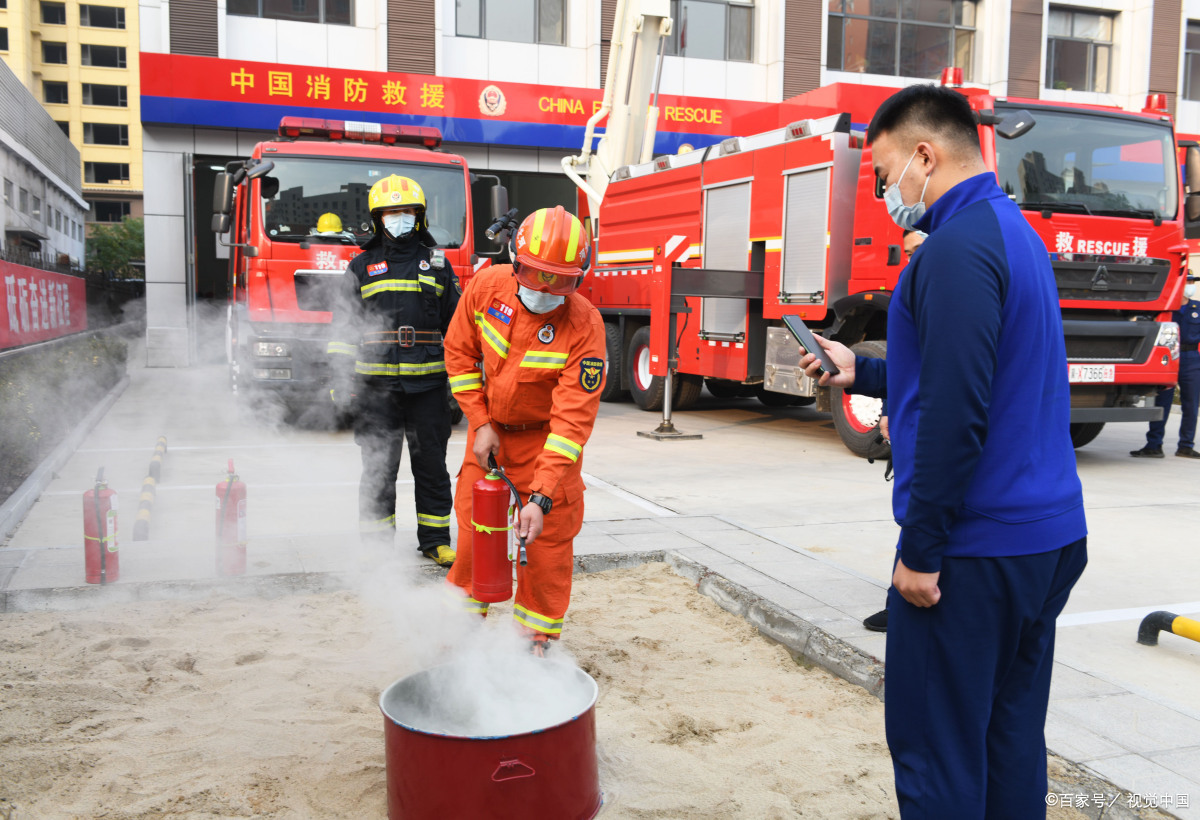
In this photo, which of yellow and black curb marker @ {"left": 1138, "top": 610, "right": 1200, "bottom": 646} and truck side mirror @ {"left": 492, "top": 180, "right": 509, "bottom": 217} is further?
truck side mirror @ {"left": 492, "top": 180, "right": 509, "bottom": 217}

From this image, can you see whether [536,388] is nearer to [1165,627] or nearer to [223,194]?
[1165,627]

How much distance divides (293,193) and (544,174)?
1080cm

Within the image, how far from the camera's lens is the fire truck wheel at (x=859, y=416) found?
349 inches

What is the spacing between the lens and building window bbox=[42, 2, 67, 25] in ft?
204

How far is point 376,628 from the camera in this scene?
4480mm

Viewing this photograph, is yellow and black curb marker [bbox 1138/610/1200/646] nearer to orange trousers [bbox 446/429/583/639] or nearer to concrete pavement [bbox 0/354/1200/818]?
concrete pavement [bbox 0/354/1200/818]

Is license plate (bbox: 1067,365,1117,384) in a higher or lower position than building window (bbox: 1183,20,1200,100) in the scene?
lower

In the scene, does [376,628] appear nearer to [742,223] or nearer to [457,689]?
[457,689]

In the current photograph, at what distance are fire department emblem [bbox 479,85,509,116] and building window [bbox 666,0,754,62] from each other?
397 centimetres

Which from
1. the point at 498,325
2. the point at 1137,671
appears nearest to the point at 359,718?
the point at 498,325

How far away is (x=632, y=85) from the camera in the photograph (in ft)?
45.4

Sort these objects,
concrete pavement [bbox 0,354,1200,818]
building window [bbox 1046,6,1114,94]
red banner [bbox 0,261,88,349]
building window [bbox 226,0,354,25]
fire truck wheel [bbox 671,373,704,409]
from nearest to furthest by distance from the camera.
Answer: concrete pavement [bbox 0,354,1200,818], red banner [bbox 0,261,88,349], fire truck wheel [bbox 671,373,704,409], building window [bbox 226,0,354,25], building window [bbox 1046,6,1114,94]

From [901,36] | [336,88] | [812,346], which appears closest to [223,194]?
[812,346]

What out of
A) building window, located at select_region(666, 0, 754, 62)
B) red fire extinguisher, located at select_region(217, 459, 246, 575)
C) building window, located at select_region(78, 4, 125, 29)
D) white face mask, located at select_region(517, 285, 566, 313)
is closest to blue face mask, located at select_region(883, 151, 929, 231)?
white face mask, located at select_region(517, 285, 566, 313)
